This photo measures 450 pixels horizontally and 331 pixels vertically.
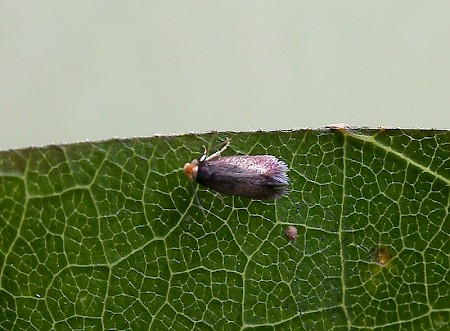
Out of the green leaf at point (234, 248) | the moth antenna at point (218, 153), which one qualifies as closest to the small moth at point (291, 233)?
the green leaf at point (234, 248)

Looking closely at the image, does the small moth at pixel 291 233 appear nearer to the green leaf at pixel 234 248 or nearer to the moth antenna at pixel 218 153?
the green leaf at pixel 234 248

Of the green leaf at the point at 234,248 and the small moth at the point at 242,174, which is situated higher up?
the small moth at the point at 242,174

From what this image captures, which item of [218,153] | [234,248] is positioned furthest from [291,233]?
[218,153]

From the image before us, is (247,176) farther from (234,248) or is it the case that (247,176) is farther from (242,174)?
(234,248)

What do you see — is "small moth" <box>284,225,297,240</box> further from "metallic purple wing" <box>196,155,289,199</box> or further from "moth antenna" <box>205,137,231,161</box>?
"moth antenna" <box>205,137,231,161</box>

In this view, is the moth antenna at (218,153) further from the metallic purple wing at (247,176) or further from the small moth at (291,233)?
the small moth at (291,233)

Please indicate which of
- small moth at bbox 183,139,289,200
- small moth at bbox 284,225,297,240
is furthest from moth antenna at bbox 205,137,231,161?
small moth at bbox 284,225,297,240
